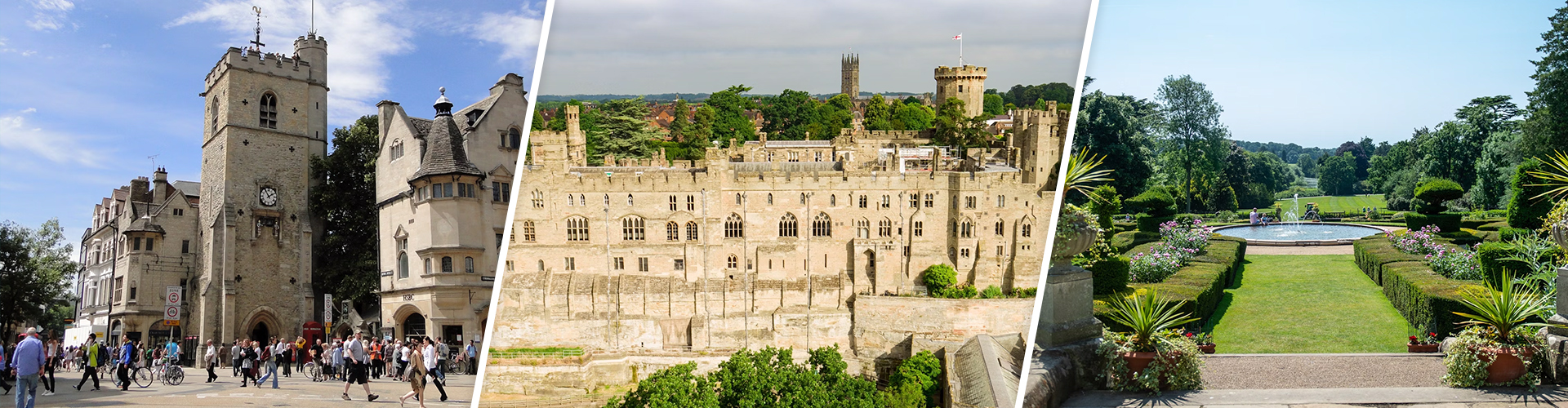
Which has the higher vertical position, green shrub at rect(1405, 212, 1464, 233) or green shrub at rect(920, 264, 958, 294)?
green shrub at rect(1405, 212, 1464, 233)

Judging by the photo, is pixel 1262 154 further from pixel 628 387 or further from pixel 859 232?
pixel 628 387

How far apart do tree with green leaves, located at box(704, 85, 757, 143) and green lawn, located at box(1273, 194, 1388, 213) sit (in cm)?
1581

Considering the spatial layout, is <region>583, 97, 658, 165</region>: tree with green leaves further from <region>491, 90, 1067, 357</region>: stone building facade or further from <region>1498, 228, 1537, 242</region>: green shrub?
<region>1498, 228, 1537, 242</region>: green shrub

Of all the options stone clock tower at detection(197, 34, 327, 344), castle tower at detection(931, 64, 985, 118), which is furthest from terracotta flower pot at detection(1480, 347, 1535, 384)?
stone clock tower at detection(197, 34, 327, 344)

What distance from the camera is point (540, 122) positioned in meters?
12.4

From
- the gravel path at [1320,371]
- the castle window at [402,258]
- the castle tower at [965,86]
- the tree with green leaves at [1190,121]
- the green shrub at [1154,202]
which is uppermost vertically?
the castle tower at [965,86]

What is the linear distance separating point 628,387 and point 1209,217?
13048 millimetres

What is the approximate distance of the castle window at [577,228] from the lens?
46.2ft

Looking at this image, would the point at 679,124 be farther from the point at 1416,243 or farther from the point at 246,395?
the point at 1416,243

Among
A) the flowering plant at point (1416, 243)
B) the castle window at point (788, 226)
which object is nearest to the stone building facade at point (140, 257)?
the castle window at point (788, 226)

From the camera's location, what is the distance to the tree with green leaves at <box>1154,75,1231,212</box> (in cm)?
1552

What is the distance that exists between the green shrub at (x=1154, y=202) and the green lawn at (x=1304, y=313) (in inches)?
59.9

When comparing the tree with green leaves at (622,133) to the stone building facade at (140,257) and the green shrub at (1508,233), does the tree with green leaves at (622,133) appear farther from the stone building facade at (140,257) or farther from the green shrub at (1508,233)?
the green shrub at (1508,233)

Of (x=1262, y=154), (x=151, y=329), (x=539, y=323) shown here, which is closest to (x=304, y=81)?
(x=151, y=329)
